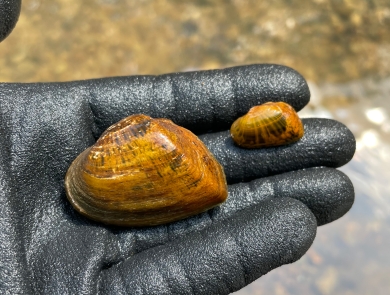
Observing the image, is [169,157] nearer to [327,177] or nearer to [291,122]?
[291,122]

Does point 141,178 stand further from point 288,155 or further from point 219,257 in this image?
point 288,155

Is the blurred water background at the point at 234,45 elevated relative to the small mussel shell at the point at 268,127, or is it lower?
lower

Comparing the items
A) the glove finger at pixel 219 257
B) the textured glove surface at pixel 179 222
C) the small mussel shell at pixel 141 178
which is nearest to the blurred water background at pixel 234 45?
the textured glove surface at pixel 179 222

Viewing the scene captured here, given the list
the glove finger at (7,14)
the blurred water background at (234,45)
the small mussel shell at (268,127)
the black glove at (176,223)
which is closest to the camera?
the black glove at (176,223)

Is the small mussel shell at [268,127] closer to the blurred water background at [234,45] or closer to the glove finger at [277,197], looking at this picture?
the glove finger at [277,197]

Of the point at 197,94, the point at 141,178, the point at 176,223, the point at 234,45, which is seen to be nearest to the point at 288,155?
the point at 197,94

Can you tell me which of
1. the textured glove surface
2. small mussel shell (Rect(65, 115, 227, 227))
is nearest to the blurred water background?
the textured glove surface
